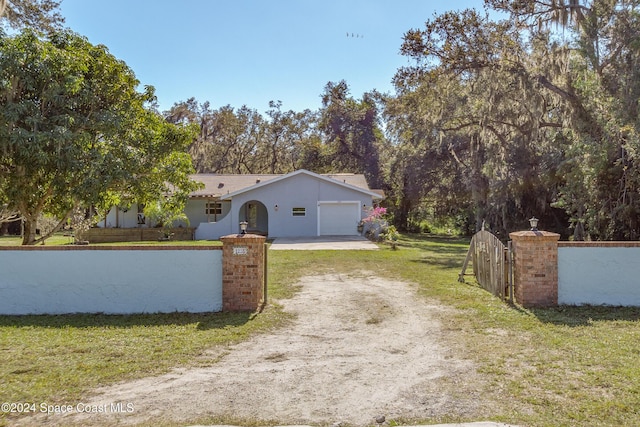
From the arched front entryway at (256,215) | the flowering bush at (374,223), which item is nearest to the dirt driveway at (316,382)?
the flowering bush at (374,223)

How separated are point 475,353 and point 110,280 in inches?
227

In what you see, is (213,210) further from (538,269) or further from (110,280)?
(538,269)

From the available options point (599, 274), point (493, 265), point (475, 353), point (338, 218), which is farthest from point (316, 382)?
point (338, 218)

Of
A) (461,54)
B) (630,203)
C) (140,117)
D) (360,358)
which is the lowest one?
(360,358)

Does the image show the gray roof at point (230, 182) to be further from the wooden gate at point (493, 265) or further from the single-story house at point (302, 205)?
the wooden gate at point (493, 265)

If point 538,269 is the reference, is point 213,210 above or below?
above

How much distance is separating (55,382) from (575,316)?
274 inches

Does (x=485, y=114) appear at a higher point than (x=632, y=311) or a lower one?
higher

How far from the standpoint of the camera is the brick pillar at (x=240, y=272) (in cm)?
740

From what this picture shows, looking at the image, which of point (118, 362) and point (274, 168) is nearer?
point (118, 362)

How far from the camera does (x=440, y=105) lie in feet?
63.2

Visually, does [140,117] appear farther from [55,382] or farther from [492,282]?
[492,282]

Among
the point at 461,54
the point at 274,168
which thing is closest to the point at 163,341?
the point at 461,54

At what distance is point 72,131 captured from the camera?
9094mm
